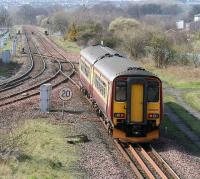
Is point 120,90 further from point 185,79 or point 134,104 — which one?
point 185,79

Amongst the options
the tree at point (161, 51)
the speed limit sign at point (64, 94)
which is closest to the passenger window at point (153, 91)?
the speed limit sign at point (64, 94)

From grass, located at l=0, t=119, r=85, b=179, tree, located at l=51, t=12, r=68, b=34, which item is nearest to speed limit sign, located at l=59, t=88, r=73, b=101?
grass, located at l=0, t=119, r=85, b=179

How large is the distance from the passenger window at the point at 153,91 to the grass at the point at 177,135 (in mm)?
2392

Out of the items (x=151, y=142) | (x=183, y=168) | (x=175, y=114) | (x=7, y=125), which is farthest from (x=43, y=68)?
(x=183, y=168)

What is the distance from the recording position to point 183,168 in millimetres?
16281

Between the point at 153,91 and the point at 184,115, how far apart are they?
7.94 metres

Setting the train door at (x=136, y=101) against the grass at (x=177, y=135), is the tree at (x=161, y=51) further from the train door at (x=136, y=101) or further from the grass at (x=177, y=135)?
the train door at (x=136, y=101)

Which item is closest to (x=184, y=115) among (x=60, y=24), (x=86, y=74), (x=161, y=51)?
(x=86, y=74)

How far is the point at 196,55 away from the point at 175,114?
919 inches

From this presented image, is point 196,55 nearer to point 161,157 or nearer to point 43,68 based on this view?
point 43,68

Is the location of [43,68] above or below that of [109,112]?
below

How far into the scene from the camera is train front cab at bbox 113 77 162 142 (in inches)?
728

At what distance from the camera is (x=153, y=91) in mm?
18797

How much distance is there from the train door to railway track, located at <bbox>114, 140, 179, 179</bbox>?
101 cm
